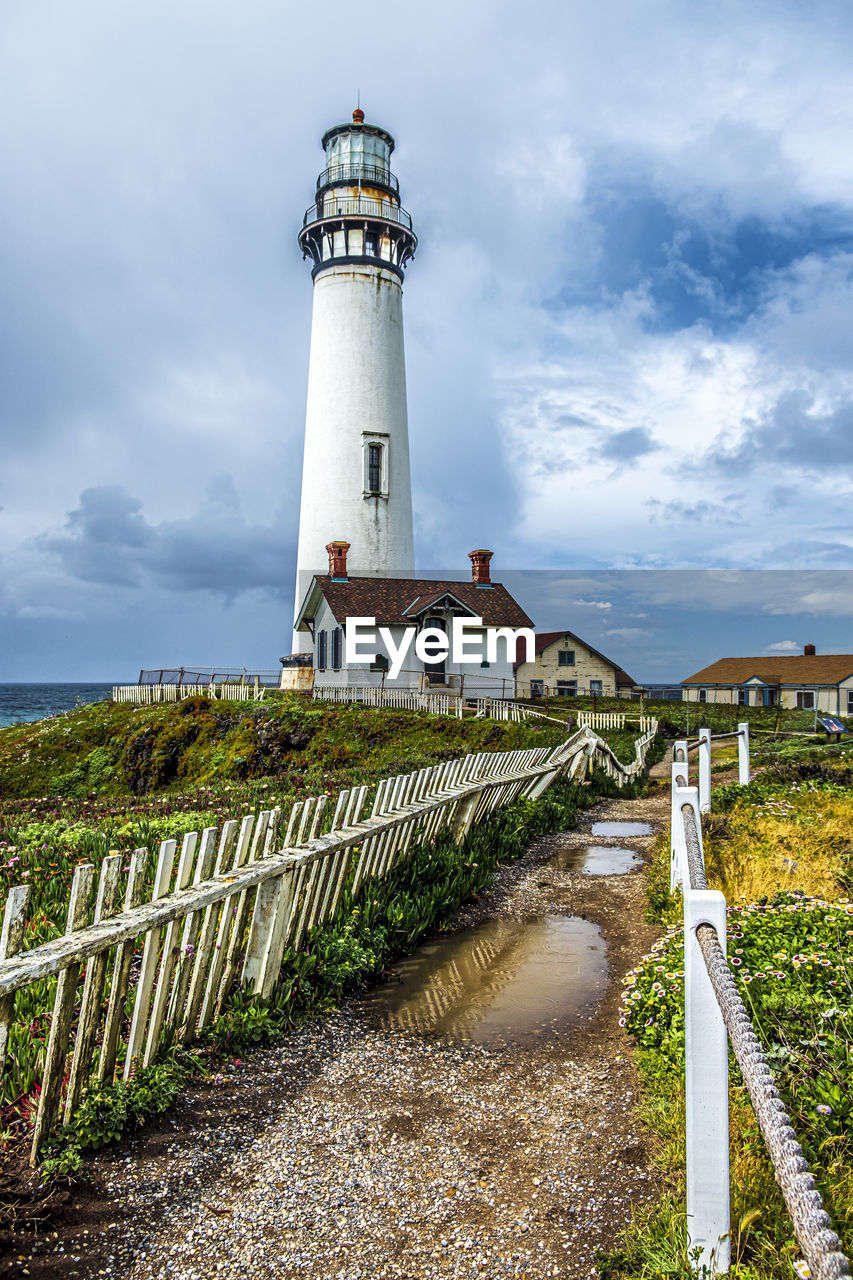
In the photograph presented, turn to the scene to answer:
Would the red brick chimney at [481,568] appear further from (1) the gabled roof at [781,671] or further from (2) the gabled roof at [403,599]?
(1) the gabled roof at [781,671]

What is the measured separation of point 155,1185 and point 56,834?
5.67m

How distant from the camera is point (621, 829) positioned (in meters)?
13.1

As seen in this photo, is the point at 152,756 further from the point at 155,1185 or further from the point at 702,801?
the point at 155,1185

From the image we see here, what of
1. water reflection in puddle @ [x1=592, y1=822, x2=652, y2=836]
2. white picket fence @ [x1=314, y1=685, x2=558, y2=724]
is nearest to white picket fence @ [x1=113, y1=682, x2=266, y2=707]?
white picket fence @ [x1=314, y1=685, x2=558, y2=724]

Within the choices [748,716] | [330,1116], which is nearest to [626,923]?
[330,1116]

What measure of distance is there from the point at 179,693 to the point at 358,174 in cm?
2370

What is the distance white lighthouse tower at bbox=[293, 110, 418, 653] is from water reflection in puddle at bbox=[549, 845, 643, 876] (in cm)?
2504

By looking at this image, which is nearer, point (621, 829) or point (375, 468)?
point (621, 829)

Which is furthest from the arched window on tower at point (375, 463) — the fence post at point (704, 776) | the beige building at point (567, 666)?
the fence post at point (704, 776)

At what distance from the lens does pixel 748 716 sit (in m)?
39.8

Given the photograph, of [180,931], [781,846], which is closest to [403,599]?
[781,846]

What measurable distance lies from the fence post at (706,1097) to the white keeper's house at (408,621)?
28.2m

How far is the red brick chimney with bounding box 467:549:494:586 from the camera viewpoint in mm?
36031

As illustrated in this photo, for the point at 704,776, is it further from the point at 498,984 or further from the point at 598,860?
the point at 498,984
